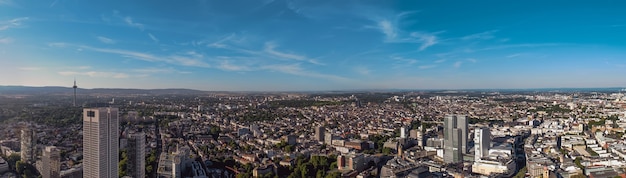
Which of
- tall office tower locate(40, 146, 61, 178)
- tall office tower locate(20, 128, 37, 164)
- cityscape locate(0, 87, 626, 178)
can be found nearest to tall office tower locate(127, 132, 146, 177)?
cityscape locate(0, 87, 626, 178)

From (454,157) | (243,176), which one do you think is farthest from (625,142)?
(243,176)

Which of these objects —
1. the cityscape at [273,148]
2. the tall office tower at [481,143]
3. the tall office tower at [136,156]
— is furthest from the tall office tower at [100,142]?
the tall office tower at [481,143]

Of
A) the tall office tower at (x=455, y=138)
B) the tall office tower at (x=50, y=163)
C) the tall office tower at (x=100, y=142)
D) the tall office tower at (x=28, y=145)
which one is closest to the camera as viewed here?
the tall office tower at (x=100, y=142)

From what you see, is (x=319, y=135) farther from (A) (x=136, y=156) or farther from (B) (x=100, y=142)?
(B) (x=100, y=142)

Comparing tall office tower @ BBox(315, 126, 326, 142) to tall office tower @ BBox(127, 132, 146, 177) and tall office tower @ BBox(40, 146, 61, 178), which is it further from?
tall office tower @ BBox(40, 146, 61, 178)

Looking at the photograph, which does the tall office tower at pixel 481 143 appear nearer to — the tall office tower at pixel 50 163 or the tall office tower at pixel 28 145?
the tall office tower at pixel 50 163

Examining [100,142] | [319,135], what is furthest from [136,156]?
[319,135]
